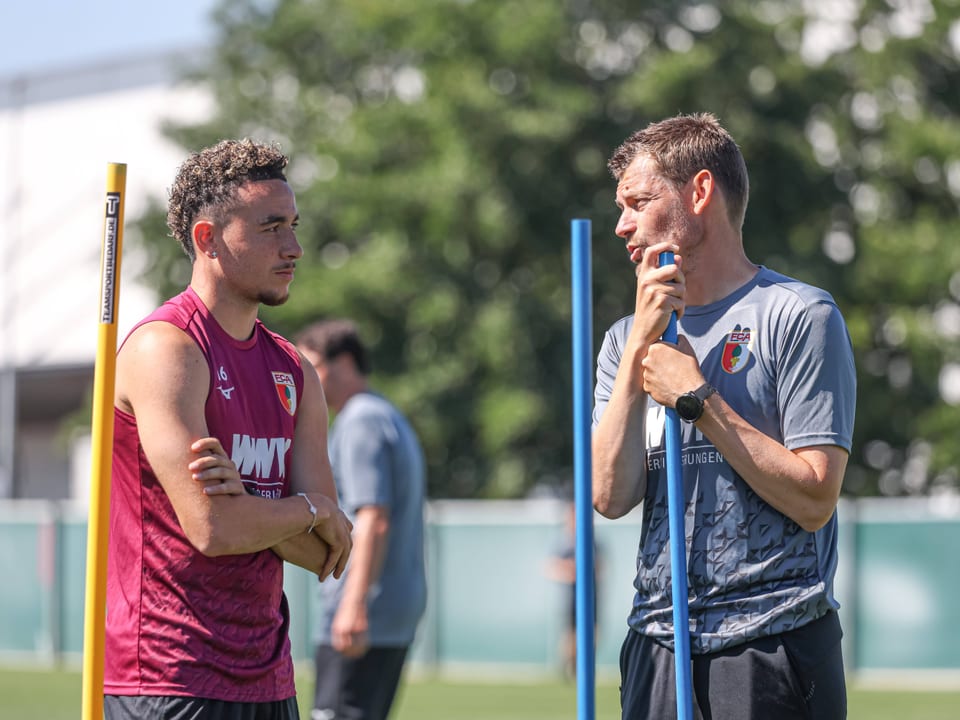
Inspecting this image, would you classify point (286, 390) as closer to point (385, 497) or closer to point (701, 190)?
point (701, 190)

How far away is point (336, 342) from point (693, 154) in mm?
3571

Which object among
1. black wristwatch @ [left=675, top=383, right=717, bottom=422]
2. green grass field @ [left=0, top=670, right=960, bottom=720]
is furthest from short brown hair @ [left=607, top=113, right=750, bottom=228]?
green grass field @ [left=0, top=670, right=960, bottom=720]

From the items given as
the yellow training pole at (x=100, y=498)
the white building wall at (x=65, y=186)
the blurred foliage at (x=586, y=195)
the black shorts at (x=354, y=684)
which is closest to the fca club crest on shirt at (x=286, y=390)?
the yellow training pole at (x=100, y=498)

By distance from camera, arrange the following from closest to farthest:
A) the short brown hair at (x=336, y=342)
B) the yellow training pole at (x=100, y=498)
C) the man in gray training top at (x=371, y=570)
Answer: the yellow training pole at (x=100, y=498)
the man in gray training top at (x=371, y=570)
the short brown hair at (x=336, y=342)

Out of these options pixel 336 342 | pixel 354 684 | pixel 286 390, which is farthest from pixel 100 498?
pixel 336 342

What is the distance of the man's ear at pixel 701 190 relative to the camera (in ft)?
13.0

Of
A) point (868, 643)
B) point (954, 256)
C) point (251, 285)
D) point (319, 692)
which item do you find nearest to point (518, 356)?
point (954, 256)

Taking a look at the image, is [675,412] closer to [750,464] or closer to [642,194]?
[750,464]

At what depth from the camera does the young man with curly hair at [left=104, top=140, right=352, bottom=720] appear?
12.8 ft

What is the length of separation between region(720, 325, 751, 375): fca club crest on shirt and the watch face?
8.0 inches

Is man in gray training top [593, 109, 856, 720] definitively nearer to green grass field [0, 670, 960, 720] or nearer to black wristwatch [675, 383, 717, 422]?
black wristwatch [675, 383, 717, 422]

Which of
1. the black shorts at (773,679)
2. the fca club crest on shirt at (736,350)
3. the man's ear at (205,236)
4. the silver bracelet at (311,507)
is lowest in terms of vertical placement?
the black shorts at (773,679)

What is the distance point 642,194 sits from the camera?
3977 mm

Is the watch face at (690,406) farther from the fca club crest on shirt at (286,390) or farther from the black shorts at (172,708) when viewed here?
the black shorts at (172,708)
